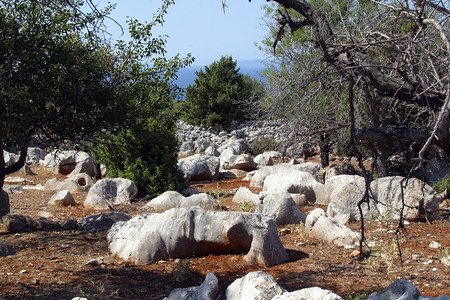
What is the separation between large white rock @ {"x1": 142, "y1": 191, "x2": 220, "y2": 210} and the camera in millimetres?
8547

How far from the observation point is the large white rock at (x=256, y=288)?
3.58 metres

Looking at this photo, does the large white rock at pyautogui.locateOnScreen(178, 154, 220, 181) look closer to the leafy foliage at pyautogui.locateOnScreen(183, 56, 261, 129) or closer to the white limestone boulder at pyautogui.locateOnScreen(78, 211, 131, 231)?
the white limestone boulder at pyautogui.locateOnScreen(78, 211, 131, 231)

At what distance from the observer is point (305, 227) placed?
274 inches

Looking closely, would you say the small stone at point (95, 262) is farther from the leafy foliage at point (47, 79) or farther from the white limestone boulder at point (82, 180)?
the white limestone boulder at point (82, 180)

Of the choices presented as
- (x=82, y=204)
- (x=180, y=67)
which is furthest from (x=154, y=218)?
(x=82, y=204)

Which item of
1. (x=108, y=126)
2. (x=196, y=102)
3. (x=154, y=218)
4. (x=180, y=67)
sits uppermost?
(x=196, y=102)

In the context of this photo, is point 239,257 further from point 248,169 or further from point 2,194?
point 248,169

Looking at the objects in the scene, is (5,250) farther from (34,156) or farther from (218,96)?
(218,96)

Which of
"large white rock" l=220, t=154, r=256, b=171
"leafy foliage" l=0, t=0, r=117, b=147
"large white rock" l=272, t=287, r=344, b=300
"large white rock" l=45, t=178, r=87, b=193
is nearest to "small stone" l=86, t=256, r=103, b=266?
"leafy foliage" l=0, t=0, r=117, b=147

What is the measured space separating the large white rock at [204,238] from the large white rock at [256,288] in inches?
61.0

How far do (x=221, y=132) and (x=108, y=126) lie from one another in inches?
734

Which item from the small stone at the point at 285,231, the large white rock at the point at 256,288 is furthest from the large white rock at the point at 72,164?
the large white rock at the point at 256,288

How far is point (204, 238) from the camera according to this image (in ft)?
18.3

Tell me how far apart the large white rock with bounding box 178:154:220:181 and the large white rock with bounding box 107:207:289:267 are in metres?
8.14
